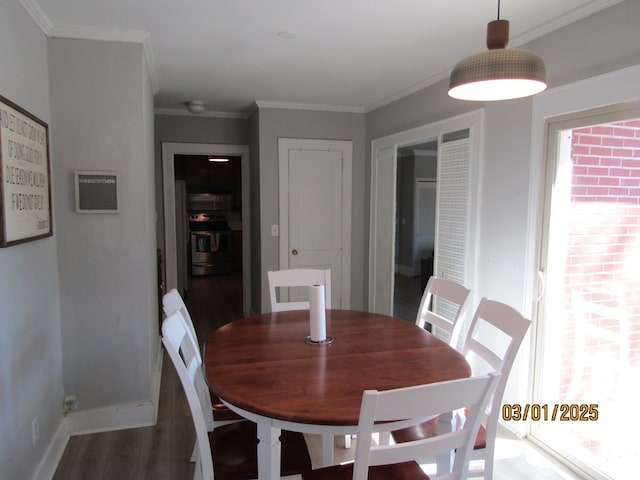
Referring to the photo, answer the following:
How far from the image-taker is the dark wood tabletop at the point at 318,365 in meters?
1.34

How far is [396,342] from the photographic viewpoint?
1930mm

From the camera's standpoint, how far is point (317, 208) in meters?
4.36

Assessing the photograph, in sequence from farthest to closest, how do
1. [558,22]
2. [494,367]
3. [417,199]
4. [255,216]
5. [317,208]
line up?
1. [255,216]
2. [317,208]
3. [417,199]
4. [558,22]
5. [494,367]

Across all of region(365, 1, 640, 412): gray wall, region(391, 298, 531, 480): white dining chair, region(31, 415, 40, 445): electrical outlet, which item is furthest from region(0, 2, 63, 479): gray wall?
region(365, 1, 640, 412): gray wall

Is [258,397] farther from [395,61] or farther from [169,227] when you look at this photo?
[169,227]

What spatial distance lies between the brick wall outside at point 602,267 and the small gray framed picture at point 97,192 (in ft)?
8.53

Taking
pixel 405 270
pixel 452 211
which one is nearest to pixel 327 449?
pixel 452 211

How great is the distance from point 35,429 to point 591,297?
9.46ft

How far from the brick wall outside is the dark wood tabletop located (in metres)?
0.95

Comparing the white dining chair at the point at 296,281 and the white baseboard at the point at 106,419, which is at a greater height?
the white dining chair at the point at 296,281

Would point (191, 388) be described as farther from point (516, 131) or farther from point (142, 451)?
point (516, 131)

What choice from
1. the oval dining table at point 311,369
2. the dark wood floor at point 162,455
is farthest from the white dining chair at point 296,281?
the dark wood floor at point 162,455

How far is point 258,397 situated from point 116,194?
1688mm
